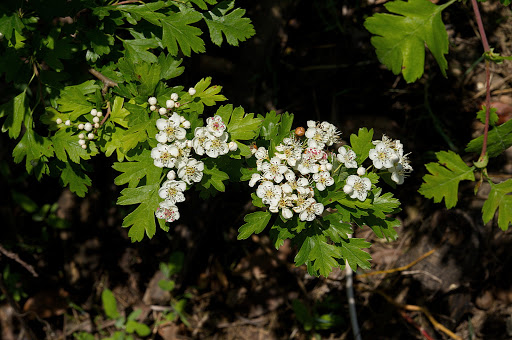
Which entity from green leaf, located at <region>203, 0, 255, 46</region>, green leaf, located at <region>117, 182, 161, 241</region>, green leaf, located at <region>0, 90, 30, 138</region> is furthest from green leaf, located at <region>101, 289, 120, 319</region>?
green leaf, located at <region>203, 0, 255, 46</region>

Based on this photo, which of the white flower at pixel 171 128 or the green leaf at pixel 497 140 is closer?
the white flower at pixel 171 128

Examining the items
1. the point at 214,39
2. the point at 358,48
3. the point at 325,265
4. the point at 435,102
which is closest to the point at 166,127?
the point at 214,39

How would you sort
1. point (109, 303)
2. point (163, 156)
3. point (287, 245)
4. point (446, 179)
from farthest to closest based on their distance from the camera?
1. point (109, 303)
2. point (287, 245)
3. point (446, 179)
4. point (163, 156)

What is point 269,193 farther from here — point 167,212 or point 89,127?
point 89,127

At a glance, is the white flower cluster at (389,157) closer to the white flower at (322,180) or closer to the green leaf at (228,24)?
the white flower at (322,180)

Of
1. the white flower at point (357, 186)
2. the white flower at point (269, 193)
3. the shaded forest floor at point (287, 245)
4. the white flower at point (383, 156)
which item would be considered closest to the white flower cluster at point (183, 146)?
the white flower at point (269, 193)

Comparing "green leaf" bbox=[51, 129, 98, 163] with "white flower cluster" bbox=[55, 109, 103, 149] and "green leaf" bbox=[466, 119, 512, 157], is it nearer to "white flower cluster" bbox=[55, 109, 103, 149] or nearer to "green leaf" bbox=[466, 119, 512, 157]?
"white flower cluster" bbox=[55, 109, 103, 149]

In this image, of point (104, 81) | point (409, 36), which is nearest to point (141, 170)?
point (104, 81)
